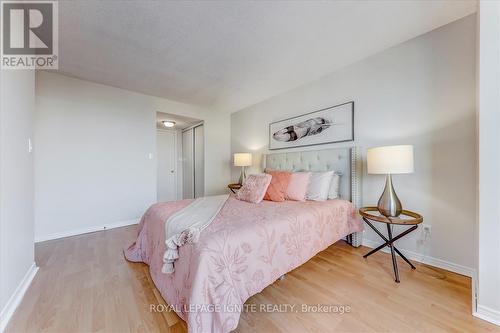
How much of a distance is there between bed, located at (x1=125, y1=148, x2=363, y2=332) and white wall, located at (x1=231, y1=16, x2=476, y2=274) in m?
0.47

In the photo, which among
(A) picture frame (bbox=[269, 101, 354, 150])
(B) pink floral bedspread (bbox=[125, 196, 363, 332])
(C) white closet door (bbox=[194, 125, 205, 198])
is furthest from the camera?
(C) white closet door (bbox=[194, 125, 205, 198])

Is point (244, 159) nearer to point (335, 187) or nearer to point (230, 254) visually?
point (335, 187)

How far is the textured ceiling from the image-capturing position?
1.59 metres

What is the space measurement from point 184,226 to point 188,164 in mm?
Result: 3940

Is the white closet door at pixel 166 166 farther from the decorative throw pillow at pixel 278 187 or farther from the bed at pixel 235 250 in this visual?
the decorative throw pillow at pixel 278 187

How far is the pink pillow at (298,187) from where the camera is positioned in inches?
93.0

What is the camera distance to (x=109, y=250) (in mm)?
2312

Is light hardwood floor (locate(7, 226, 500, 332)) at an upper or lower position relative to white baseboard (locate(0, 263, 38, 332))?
lower

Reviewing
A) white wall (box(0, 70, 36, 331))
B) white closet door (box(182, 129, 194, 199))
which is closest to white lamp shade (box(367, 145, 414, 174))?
white wall (box(0, 70, 36, 331))

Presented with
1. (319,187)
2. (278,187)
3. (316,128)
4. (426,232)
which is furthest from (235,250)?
(316,128)

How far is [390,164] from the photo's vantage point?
5.60 feet

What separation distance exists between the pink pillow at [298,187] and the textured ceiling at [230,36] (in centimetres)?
146
